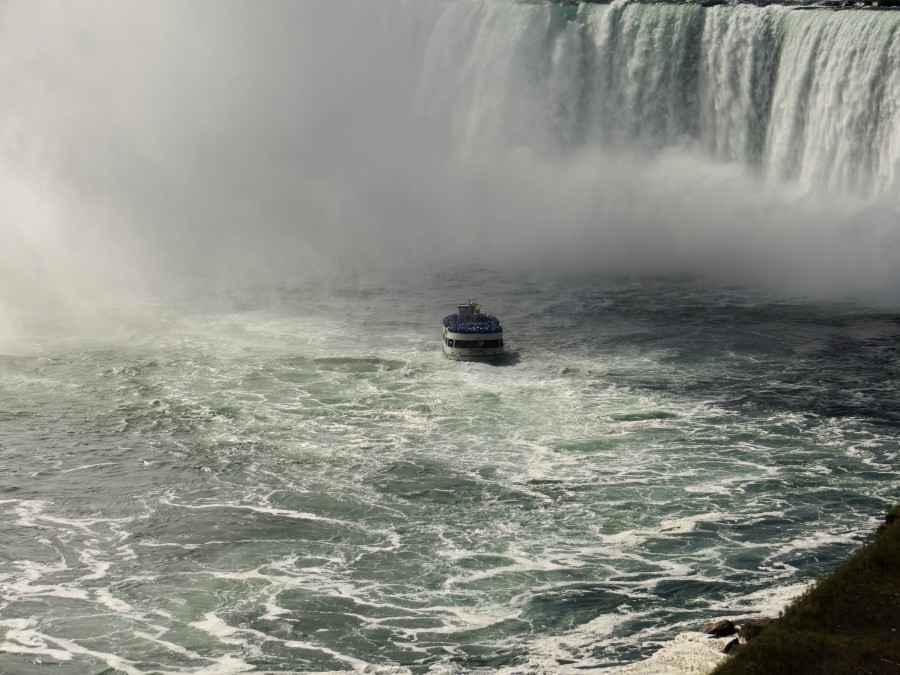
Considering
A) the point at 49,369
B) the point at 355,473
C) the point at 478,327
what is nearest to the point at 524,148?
the point at 478,327

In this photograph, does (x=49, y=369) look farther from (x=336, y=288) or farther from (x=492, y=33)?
(x=492, y=33)

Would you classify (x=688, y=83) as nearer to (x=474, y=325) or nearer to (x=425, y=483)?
(x=474, y=325)

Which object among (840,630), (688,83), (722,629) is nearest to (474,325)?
(722,629)

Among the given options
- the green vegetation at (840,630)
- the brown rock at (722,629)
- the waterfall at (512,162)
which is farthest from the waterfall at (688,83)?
the brown rock at (722,629)

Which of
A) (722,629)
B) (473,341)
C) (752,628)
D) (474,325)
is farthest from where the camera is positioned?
(474,325)

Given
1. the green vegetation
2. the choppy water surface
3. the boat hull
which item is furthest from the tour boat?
the green vegetation

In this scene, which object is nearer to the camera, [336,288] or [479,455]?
[479,455]
